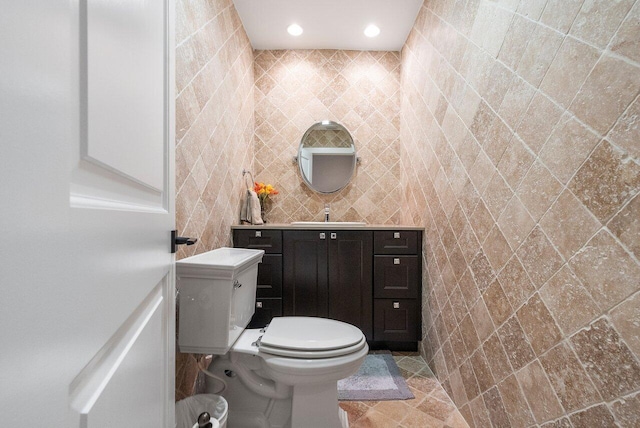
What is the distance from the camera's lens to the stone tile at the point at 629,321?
A: 2.45 ft

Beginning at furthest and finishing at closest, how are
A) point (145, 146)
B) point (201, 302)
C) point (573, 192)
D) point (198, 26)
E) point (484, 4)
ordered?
1. point (198, 26)
2. point (484, 4)
3. point (201, 302)
4. point (573, 192)
5. point (145, 146)

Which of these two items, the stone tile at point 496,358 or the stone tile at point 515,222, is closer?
the stone tile at point 515,222

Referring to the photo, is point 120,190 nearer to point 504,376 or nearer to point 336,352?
point 336,352

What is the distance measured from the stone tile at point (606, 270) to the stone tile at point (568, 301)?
3 cm

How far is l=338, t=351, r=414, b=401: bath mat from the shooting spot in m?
1.78

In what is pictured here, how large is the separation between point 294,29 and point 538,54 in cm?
201

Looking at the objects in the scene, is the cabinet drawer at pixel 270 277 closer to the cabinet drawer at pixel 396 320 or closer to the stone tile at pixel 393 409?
the cabinet drawer at pixel 396 320

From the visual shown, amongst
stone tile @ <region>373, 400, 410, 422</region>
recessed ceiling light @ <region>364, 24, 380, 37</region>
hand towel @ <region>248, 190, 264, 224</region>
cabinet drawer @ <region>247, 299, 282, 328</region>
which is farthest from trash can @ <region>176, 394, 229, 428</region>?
recessed ceiling light @ <region>364, 24, 380, 37</region>

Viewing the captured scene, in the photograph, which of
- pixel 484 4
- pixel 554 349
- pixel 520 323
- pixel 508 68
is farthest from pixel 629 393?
pixel 484 4

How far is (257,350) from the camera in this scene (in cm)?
135

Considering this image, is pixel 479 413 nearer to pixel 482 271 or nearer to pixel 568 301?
pixel 482 271

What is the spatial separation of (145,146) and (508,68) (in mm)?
1352

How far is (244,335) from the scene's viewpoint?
1500 mm

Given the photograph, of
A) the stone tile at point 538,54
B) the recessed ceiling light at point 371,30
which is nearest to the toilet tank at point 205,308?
the stone tile at point 538,54
